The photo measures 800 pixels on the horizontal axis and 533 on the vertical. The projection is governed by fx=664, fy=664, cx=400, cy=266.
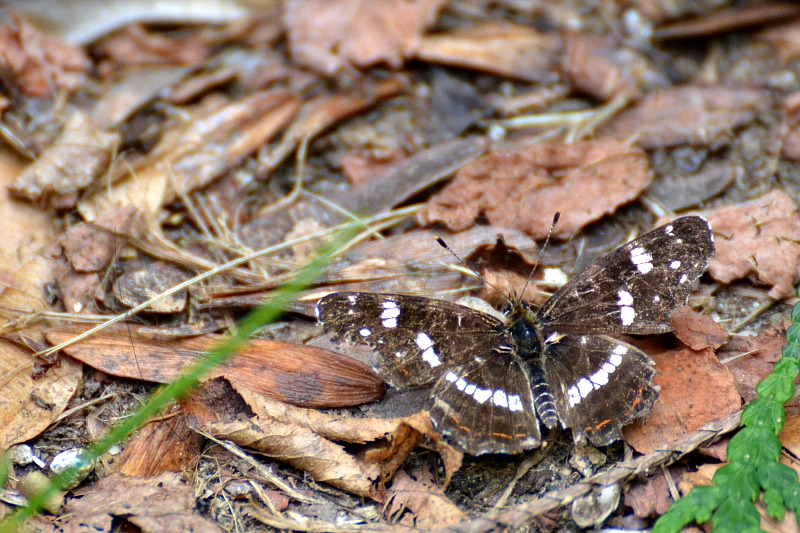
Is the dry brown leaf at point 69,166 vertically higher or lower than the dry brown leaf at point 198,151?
higher

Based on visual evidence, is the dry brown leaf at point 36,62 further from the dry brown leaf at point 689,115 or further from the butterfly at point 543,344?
the dry brown leaf at point 689,115

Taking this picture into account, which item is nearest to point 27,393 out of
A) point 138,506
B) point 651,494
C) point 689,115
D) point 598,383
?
point 138,506

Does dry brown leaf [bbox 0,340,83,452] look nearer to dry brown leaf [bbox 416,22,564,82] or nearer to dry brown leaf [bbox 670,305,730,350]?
dry brown leaf [bbox 670,305,730,350]

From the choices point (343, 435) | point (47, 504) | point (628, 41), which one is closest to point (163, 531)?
point (47, 504)

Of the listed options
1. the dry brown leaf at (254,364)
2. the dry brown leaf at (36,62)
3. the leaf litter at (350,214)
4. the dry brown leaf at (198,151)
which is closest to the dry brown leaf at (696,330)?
the leaf litter at (350,214)

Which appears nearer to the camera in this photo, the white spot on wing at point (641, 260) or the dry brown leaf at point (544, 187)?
the white spot on wing at point (641, 260)

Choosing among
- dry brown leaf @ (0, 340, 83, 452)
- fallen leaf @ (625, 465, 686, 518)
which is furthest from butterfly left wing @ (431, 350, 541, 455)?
dry brown leaf @ (0, 340, 83, 452)
